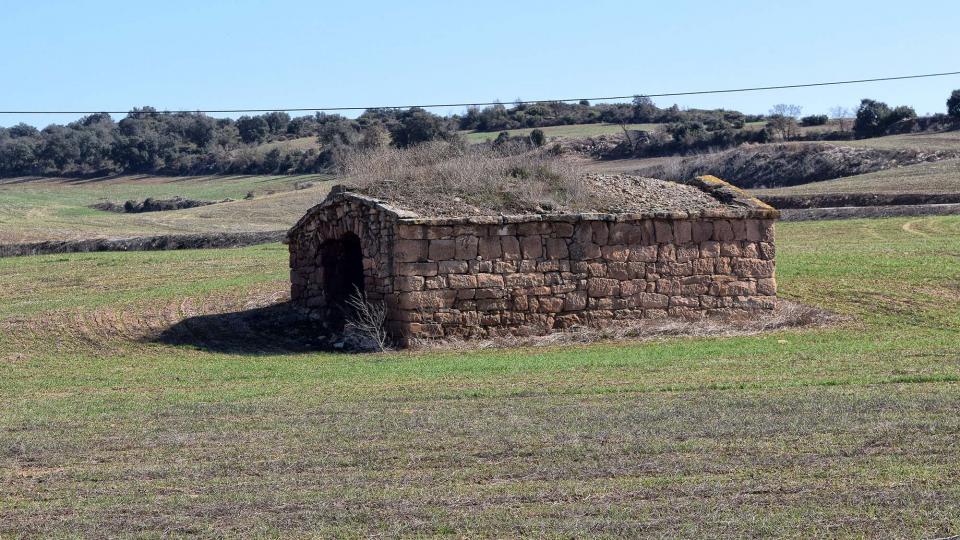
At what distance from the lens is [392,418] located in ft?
36.6

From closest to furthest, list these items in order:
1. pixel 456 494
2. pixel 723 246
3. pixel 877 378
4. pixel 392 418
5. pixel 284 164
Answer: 1. pixel 456 494
2. pixel 392 418
3. pixel 877 378
4. pixel 723 246
5. pixel 284 164

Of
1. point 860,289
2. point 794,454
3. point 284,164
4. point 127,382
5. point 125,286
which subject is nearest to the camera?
point 794,454

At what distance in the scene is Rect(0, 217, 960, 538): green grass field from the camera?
300 inches

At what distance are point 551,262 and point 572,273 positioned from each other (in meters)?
0.42

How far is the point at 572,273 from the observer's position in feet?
61.1

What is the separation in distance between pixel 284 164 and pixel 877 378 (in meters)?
65.5

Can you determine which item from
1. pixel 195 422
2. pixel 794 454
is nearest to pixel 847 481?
pixel 794 454

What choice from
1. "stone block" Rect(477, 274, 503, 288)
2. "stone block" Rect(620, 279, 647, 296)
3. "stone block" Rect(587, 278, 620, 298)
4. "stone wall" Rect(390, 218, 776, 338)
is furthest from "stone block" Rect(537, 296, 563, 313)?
"stone block" Rect(620, 279, 647, 296)

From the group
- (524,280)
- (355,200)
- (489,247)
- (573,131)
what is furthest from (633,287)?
(573,131)

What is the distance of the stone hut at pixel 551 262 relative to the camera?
703 inches

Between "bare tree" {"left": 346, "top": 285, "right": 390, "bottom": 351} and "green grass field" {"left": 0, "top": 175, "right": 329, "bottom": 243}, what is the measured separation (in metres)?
21.9

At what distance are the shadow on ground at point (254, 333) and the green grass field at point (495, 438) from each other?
2.27ft

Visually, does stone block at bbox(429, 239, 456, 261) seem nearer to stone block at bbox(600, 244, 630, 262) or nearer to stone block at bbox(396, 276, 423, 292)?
stone block at bbox(396, 276, 423, 292)

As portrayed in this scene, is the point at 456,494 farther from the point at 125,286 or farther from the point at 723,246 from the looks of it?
the point at 125,286
